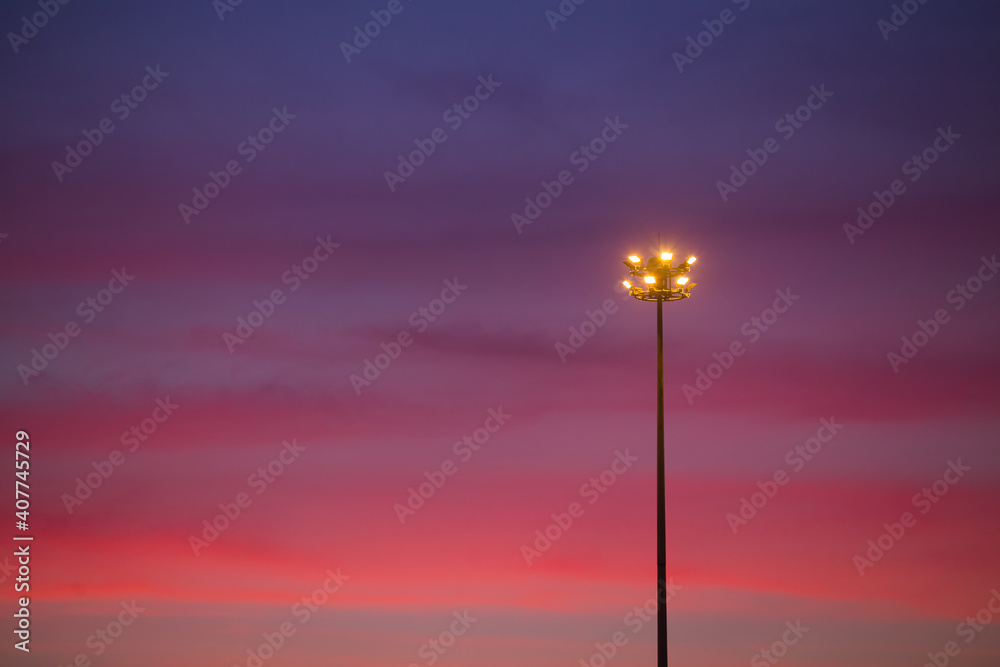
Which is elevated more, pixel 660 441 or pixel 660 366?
pixel 660 366

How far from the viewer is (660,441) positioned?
17.8 meters

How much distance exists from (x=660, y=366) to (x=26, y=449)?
18.0 meters

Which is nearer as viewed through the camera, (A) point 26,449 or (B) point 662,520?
(B) point 662,520

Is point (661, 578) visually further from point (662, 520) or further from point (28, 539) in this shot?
point (28, 539)

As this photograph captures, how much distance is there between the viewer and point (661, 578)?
17.0m

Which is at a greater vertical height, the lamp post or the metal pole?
the lamp post

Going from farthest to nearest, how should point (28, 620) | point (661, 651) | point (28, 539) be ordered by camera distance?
point (28, 620) → point (28, 539) → point (661, 651)

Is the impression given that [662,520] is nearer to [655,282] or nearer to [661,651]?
[661,651]

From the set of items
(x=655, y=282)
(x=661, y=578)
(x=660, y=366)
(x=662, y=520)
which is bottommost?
(x=661, y=578)

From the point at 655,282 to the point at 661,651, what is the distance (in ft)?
24.6

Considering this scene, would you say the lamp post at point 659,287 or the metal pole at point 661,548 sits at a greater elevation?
the lamp post at point 659,287

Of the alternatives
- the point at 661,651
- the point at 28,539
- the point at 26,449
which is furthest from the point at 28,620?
the point at 661,651

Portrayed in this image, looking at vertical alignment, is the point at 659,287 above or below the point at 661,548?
above

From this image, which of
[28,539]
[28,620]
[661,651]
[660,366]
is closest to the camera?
[661,651]
